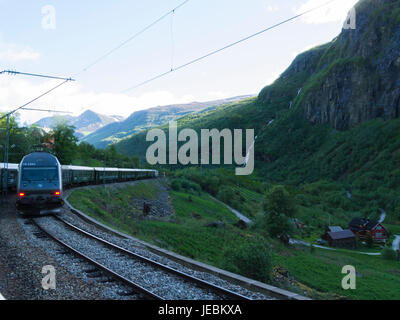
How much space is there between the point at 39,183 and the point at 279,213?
40.4 meters

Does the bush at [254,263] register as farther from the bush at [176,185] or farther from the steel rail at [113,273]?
the bush at [176,185]

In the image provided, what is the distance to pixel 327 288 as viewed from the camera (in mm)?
28516

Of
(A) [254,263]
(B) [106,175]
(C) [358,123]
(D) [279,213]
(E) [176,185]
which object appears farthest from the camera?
(C) [358,123]

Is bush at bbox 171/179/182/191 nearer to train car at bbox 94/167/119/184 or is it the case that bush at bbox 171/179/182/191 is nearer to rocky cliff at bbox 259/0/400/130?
train car at bbox 94/167/119/184

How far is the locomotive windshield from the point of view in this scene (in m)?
18.6

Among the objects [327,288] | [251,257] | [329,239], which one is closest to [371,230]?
[329,239]

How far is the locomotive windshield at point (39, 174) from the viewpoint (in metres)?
18.6

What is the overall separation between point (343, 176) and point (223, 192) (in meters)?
94.3

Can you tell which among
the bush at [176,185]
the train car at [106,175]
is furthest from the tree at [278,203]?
the bush at [176,185]

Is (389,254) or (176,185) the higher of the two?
(176,185)

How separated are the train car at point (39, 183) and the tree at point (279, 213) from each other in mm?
36391

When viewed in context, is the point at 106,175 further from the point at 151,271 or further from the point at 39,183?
the point at 151,271

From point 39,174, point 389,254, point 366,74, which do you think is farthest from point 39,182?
point 366,74

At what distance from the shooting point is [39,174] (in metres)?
18.9
